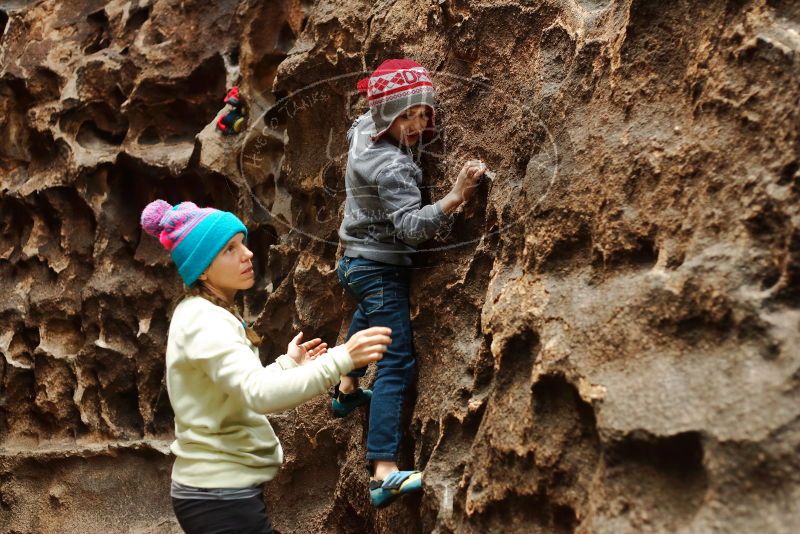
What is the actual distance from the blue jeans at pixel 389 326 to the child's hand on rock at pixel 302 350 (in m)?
0.20

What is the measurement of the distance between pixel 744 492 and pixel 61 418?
11.5 ft

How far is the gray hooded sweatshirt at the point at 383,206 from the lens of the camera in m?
2.25

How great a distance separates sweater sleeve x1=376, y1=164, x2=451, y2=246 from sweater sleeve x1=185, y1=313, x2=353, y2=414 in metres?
0.51

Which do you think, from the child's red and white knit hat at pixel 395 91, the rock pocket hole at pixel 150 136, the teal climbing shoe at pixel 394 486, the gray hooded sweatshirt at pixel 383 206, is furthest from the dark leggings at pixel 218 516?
the rock pocket hole at pixel 150 136

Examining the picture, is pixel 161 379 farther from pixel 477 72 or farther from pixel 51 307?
pixel 477 72

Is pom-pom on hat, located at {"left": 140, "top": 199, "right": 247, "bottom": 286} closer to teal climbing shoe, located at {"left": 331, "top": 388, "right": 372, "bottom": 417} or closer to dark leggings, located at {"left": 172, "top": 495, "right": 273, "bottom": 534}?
dark leggings, located at {"left": 172, "top": 495, "right": 273, "bottom": 534}

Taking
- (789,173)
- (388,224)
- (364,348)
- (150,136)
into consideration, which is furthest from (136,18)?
(789,173)

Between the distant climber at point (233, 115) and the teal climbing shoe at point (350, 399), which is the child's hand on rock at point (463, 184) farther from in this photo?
the distant climber at point (233, 115)

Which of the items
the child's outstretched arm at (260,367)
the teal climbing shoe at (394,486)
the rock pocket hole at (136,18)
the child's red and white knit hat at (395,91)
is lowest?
the teal climbing shoe at (394,486)

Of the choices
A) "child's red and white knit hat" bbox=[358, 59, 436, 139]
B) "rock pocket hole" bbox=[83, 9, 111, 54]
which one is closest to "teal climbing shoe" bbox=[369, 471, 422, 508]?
"child's red and white knit hat" bbox=[358, 59, 436, 139]

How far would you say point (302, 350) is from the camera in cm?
219

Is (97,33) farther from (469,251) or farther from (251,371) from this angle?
(251,371)

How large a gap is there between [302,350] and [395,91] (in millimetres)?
757

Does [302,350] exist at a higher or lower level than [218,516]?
higher
